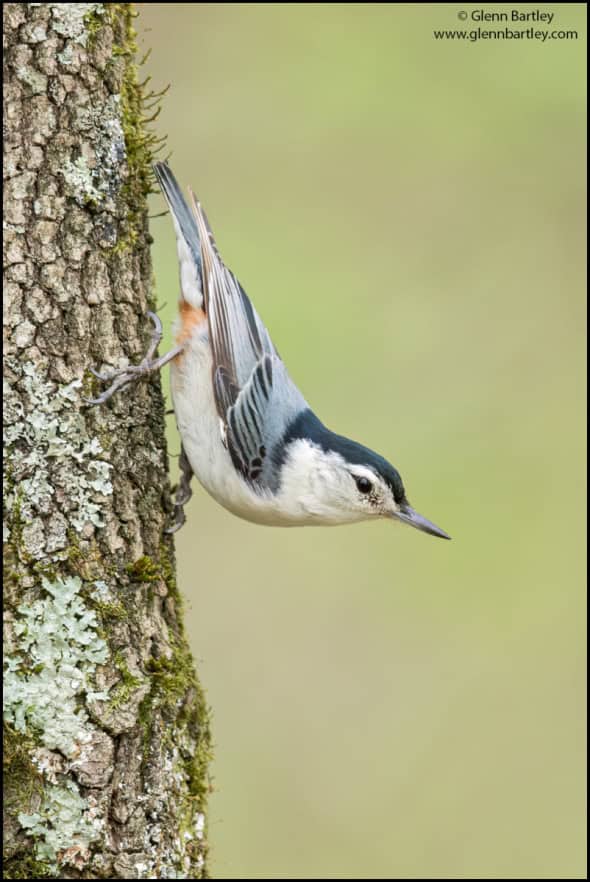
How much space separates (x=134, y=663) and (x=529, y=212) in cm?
359

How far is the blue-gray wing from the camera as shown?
10.1 ft

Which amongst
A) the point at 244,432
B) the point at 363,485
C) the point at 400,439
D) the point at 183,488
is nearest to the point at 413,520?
the point at 363,485

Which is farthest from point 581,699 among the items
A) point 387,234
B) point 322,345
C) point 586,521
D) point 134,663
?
point 134,663

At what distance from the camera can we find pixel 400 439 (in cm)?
454

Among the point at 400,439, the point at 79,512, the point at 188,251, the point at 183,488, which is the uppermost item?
the point at 188,251

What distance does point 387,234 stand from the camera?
195 inches

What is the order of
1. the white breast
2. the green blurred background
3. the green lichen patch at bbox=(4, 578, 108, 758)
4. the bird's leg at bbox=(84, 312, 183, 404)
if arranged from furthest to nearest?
1. the green blurred background
2. the white breast
3. the bird's leg at bbox=(84, 312, 183, 404)
4. the green lichen patch at bbox=(4, 578, 108, 758)

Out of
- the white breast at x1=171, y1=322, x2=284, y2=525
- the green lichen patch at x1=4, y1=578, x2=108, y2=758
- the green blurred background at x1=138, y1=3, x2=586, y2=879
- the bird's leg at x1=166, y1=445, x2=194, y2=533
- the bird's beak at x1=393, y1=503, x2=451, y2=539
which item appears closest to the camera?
the green lichen patch at x1=4, y1=578, x2=108, y2=758

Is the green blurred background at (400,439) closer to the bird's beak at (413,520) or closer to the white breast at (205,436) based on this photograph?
the white breast at (205,436)

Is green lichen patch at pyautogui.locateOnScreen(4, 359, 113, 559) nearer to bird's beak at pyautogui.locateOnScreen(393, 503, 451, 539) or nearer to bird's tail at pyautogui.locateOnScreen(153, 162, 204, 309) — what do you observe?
bird's tail at pyautogui.locateOnScreen(153, 162, 204, 309)

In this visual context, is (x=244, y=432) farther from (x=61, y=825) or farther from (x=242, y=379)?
(x=61, y=825)

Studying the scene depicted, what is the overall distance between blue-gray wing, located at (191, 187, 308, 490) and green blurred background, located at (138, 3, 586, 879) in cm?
96

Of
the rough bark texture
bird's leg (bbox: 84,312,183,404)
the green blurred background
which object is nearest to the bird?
bird's leg (bbox: 84,312,183,404)

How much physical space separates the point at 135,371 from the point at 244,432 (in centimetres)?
65
